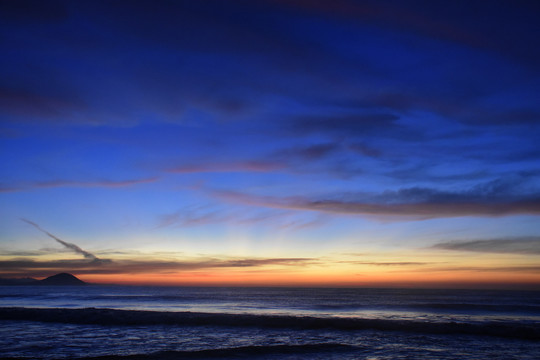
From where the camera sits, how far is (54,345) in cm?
1608

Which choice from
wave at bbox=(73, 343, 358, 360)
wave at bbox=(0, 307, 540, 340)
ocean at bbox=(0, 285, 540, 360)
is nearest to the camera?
wave at bbox=(73, 343, 358, 360)

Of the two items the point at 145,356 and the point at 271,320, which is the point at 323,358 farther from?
the point at 271,320

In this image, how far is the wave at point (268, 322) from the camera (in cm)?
2194

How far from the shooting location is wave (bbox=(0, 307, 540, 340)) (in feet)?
72.0

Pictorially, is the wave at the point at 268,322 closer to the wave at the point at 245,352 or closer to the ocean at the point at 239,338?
the ocean at the point at 239,338

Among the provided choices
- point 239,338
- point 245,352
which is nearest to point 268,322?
point 239,338

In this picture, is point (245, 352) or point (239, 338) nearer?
point (245, 352)

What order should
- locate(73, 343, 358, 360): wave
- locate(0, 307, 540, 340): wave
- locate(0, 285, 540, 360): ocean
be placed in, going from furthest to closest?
locate(0, 307, 540, 340): wave < locate(0, 285, 540, 360): ocean < locate(73, 343, 358, 360): wave

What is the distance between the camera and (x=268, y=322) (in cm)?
2545

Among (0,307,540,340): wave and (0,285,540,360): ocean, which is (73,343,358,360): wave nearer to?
(0,285,540,360): ocean

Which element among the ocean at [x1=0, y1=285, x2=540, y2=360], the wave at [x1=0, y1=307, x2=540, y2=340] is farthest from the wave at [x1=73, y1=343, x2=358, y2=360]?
the wave at [x1=0, y1=307, x2=540, y2=340]

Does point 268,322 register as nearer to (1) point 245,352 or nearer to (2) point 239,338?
(2) point 239,338

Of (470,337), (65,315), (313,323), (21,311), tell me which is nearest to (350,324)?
(313,323)

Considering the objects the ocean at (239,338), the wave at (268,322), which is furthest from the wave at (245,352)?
the wave at (268,322)
